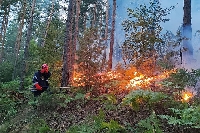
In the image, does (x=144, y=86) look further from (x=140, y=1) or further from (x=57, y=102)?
(x=140, y=1)

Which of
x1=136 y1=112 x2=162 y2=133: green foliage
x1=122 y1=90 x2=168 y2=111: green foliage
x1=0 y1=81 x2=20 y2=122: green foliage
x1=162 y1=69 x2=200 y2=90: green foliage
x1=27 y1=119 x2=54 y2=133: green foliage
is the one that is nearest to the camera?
x1=136 y1=112 x2=162 y2=133: green foliage

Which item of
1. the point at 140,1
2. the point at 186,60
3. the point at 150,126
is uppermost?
the point at 140,1

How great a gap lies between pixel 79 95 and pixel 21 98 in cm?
487

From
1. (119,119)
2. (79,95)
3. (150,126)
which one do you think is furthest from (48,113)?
(150,126)

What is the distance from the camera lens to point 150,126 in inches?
A: 243

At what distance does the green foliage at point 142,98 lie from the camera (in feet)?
23.9

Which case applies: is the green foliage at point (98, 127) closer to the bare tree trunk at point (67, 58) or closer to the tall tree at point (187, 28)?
the bare tree trunk at point (67, 58)

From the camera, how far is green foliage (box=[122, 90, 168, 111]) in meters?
7.30

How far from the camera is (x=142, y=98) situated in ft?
25.4

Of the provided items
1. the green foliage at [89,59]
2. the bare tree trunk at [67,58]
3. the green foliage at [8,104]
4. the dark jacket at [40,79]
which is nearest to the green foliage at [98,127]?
the green foliage at [89,59]

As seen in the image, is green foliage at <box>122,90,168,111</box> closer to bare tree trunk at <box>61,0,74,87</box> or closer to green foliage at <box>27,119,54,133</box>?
green foliage at <box>27,119,54,133</box>

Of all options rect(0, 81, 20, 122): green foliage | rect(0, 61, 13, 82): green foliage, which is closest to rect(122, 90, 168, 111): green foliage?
rect(0, 81, 20, 122): green foliage

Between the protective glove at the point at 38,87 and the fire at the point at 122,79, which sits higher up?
the fire at the point at 122,79

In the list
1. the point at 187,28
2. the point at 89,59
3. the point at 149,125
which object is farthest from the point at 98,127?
the point at 187,28
